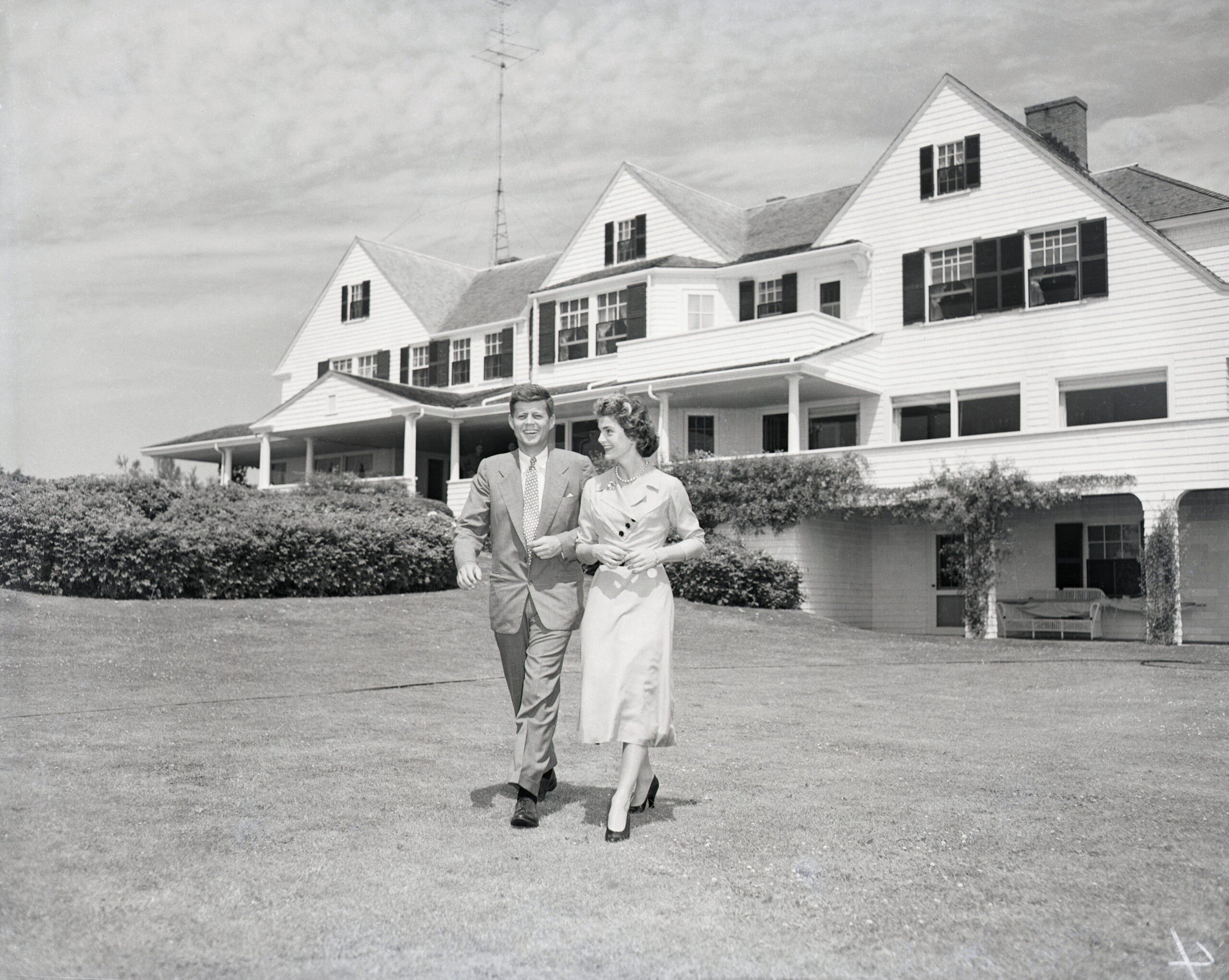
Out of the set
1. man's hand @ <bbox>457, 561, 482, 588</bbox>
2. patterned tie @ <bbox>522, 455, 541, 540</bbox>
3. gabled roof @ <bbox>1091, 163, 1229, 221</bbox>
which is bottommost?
man's hand @ <bbox>457, 561, 482, 588</bbox>

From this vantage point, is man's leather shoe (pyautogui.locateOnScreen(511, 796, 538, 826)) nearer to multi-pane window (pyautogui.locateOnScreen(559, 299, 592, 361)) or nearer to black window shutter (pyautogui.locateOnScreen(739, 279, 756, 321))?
black window shutter (pyautogui.locateOnScreen(739, 279, 756, 321))

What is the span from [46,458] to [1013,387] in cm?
1907

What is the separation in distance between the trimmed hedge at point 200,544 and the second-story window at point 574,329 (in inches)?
418

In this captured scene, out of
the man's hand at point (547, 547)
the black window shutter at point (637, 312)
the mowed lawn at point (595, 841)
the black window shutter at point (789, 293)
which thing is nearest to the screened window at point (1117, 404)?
the black window shutter at point (789, 293)

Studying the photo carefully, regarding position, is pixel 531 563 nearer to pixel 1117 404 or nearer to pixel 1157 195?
pixel 1117 404

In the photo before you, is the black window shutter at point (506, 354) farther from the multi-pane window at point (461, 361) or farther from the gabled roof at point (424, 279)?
the gabled roof at point (424, 279)

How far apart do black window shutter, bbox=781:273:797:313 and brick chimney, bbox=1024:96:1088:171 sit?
240 inches

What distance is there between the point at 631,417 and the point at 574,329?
25.4 meters

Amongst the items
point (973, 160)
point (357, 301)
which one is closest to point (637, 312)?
point (973, 160)

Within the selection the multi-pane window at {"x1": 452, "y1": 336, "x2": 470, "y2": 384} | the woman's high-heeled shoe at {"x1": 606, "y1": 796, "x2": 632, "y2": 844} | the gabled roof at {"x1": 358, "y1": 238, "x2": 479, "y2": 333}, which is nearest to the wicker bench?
the woman's high-heeled shoe at {"x1": 606, "y1": 796, "x2": 632, "y2": 844}

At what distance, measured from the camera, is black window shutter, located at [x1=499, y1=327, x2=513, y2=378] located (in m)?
33.4

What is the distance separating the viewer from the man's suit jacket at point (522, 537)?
→ 5.50 metres

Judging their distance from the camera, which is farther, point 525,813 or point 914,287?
point 914,287

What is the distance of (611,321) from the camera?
97.2 feet
